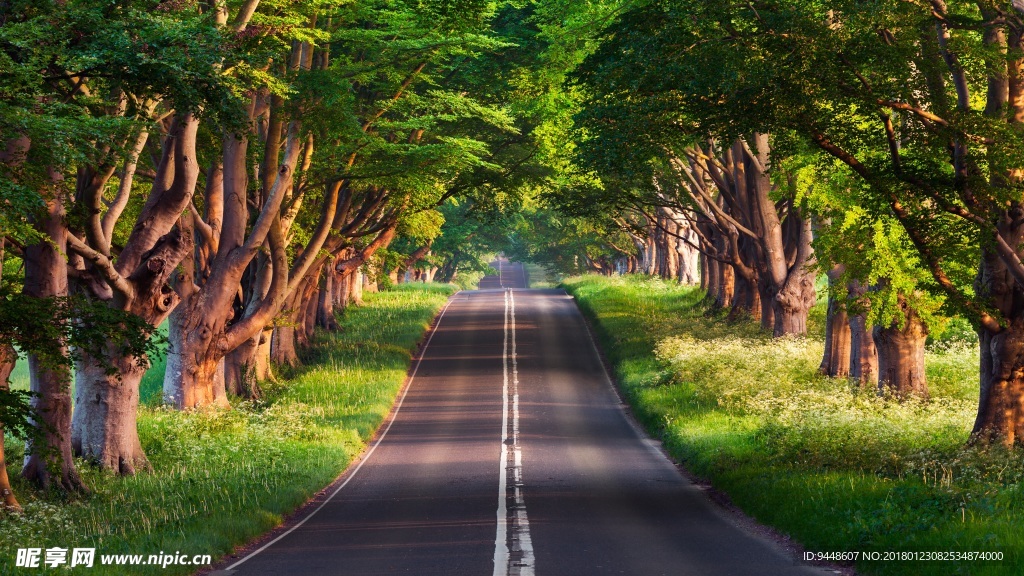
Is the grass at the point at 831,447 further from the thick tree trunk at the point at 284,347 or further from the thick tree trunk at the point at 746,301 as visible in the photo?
the thick tree trunk at the point at 284,347

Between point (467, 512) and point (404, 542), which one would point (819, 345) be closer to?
point (467, 512)

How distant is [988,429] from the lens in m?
16.0

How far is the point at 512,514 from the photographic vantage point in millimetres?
15875

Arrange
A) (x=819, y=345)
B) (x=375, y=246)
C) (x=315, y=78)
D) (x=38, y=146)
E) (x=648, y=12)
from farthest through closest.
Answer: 1. (x=375, y=246)
2. (x=819, y=345)
3. (x=315, y=78)
4. (x=648, y=12)
5. (x=38, y=146)

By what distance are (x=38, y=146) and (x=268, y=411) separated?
15.9 meters

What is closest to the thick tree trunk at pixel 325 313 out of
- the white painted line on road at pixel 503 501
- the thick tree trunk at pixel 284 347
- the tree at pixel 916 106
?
the thick tree trunk at pixel 284 347

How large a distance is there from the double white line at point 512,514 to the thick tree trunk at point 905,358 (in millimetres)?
8514

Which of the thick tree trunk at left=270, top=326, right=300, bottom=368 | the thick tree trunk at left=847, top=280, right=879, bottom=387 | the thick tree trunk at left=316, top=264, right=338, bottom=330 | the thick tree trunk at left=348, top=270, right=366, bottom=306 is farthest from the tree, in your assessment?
the thick tree trunk at left=348, top=270, right=366, bottom=306

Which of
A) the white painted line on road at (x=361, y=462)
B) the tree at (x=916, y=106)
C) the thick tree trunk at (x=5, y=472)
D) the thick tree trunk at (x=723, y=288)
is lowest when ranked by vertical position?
the white painted line on road at (x=361, y=462)

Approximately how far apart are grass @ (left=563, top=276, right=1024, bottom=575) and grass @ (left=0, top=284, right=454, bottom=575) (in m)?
7.54

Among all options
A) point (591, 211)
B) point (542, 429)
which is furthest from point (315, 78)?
point (591, 211)

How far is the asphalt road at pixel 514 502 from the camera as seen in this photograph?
12414mm

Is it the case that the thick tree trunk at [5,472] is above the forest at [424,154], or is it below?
below

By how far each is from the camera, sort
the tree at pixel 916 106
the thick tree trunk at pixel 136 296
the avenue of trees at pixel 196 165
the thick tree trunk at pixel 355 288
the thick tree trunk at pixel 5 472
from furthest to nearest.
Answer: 1. the thick tree trunk at pixel 355 288
2. the thick tree trunk at pixel 136 296
3. the thick tree trunk at pixel 5 472
4. the tree at pixel 916 106
5. the avenue of trees at pixel 196 165
